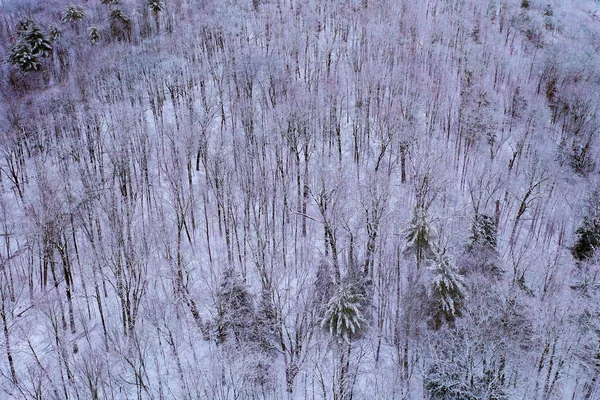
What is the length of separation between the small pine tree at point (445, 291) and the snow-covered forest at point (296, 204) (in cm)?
18

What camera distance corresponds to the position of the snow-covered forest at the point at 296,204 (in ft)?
86.6

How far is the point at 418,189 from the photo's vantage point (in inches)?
1353

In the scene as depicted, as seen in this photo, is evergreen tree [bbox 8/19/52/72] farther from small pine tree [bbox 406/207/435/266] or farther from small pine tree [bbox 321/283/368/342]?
small pine tree [bbox 406/207/435/266]

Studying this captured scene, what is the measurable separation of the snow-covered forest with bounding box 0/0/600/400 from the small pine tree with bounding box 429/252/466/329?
Result: 0.18 metres

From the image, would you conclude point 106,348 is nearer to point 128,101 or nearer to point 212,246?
point 212,246

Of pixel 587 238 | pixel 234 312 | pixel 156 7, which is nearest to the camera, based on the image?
pixel 234 312

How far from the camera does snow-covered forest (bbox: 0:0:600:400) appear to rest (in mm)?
26406

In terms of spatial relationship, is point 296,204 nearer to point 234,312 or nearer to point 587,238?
point 234,312

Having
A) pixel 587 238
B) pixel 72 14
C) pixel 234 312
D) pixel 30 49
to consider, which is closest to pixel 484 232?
pixel 587 238

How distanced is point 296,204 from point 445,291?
13.7 metres

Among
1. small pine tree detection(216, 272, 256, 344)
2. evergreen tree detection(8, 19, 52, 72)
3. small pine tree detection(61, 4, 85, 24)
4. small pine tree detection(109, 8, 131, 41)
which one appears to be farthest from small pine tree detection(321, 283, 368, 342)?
small pine tree detection(61, 4, 85, 24)

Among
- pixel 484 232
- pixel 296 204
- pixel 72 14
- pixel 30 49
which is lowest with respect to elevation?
pixel 484 232

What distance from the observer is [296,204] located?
117 ft

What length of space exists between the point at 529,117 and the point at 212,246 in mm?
32652
